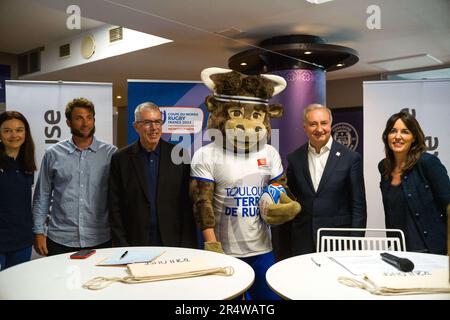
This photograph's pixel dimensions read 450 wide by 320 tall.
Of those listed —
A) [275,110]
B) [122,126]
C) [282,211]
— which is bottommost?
[282,211]

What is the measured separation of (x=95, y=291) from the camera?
1.14 metres

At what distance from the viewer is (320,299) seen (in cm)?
108

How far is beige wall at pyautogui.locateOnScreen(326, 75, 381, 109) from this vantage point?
235 centimetres

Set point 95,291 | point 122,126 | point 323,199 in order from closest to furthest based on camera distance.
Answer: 1. point 95,291
2. point 122,126
3. point 323,199

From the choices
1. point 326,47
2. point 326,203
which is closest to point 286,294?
point 326,203

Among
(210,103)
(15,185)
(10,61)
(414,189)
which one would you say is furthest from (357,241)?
(10,61)

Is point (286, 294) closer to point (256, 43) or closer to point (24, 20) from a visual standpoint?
point (24, 20)

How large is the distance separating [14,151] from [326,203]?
168 cm

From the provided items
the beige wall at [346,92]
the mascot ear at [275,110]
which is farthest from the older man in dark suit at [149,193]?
the beige wall at [346,92]

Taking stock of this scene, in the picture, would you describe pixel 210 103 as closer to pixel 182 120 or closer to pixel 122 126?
pixel 182 120

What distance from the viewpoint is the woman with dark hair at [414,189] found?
1956 mm

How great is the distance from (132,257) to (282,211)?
0.88 m

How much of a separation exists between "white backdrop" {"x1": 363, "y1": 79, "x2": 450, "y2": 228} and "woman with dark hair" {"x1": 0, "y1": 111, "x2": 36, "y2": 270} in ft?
6.25

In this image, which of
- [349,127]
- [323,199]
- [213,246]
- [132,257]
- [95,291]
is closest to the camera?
[95,291]
